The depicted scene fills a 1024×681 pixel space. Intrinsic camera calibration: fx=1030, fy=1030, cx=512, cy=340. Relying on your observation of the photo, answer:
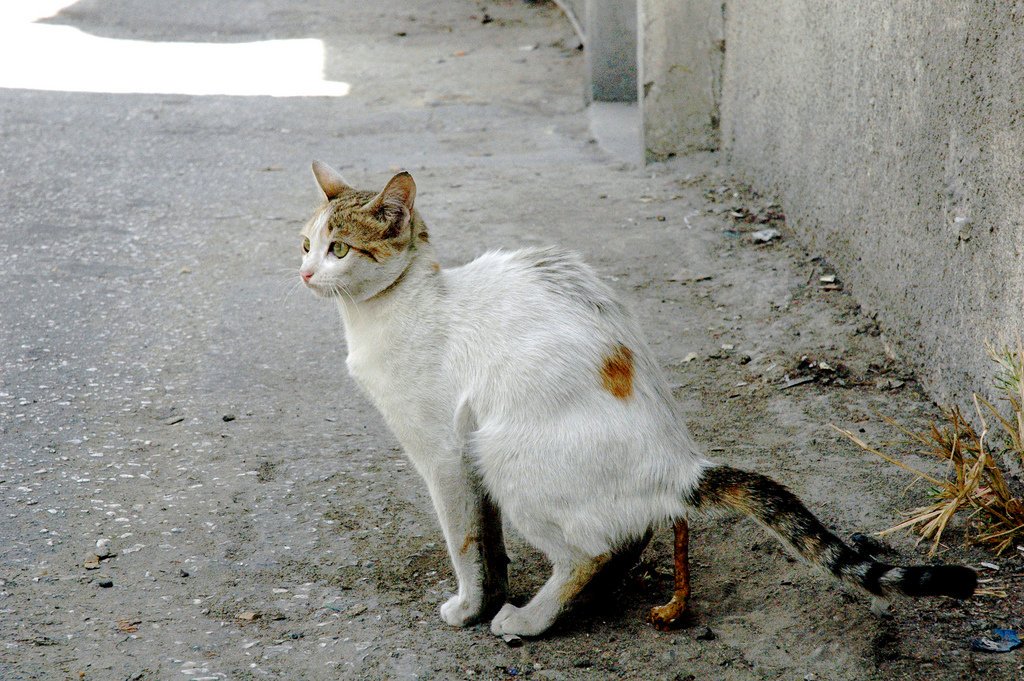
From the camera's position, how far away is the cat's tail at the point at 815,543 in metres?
2.22

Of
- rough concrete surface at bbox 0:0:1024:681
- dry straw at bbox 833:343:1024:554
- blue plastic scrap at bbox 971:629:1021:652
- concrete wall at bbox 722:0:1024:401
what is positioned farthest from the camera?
concrete wall at bbox 722:0:1024:401

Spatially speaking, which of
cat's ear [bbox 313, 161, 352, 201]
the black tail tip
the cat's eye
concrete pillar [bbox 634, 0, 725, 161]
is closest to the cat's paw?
the black tail tip

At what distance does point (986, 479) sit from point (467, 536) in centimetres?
156

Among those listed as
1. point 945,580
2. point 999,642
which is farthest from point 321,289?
point 999,642

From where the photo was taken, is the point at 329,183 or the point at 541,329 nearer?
the point at 541,329

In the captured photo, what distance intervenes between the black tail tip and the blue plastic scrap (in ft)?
1.33

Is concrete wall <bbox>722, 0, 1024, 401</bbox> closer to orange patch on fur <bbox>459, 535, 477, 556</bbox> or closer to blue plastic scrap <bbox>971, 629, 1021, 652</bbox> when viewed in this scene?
blue plastic scrap <bbox>971, 629, 1021, 652</bbox>

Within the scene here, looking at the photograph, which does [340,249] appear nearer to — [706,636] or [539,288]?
[539,288]

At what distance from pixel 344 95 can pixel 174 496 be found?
6.07 m

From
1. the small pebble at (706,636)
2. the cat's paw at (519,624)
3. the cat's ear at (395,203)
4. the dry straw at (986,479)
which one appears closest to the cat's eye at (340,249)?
the cat's ear at (395,203)

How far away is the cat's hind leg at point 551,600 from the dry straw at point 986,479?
3.02ft

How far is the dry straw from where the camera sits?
2918mm

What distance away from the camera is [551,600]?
2678 millimetres

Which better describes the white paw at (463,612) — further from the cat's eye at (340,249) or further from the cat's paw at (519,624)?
the cat's eye at (340,249)
